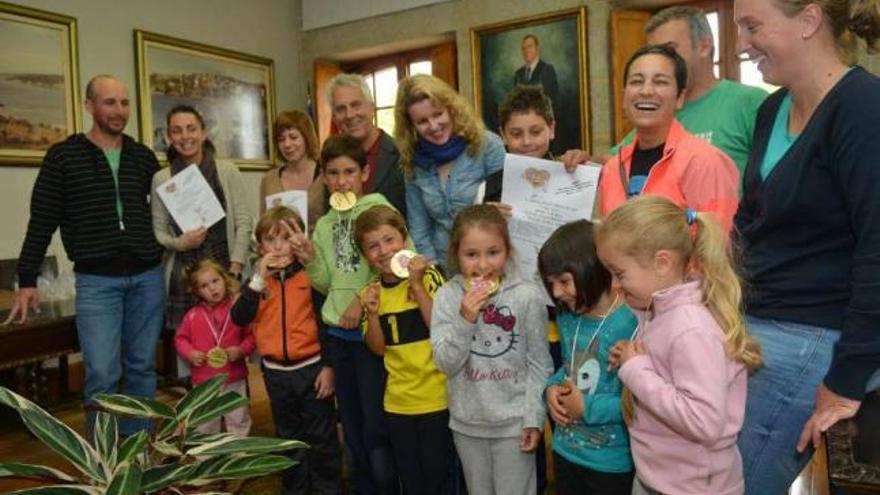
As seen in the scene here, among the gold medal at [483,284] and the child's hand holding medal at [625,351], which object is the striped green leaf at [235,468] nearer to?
the child's hand holding medal at [625,351]

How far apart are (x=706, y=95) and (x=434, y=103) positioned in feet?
3.00

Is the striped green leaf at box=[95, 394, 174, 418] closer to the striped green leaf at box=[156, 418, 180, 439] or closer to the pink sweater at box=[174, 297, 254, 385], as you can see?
the striped green leaf at box=[156, 418, 180, 439]

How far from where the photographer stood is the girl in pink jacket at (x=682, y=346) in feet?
4.66

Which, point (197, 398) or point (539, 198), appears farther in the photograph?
point (539, 198)

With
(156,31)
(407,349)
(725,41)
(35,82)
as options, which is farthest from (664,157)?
(156,31)

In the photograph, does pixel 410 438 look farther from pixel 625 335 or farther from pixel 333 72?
pixel 333 72

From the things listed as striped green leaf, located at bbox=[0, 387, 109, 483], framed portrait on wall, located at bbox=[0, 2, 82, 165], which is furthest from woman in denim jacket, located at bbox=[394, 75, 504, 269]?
framed portrait on wall, located at bbox=[0, 2, 82, 165]

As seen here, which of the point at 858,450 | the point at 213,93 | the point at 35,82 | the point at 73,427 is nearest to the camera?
the point at 858,450

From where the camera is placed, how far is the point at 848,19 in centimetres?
133

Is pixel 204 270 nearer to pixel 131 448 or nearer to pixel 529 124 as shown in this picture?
pixel 529 124

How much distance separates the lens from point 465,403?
218 centimetres

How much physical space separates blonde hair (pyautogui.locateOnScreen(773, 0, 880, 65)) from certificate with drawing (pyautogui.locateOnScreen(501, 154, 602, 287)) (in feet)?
3.09

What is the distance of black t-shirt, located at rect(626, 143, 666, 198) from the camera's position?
1970mm

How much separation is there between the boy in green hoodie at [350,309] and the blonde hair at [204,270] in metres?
0.73
